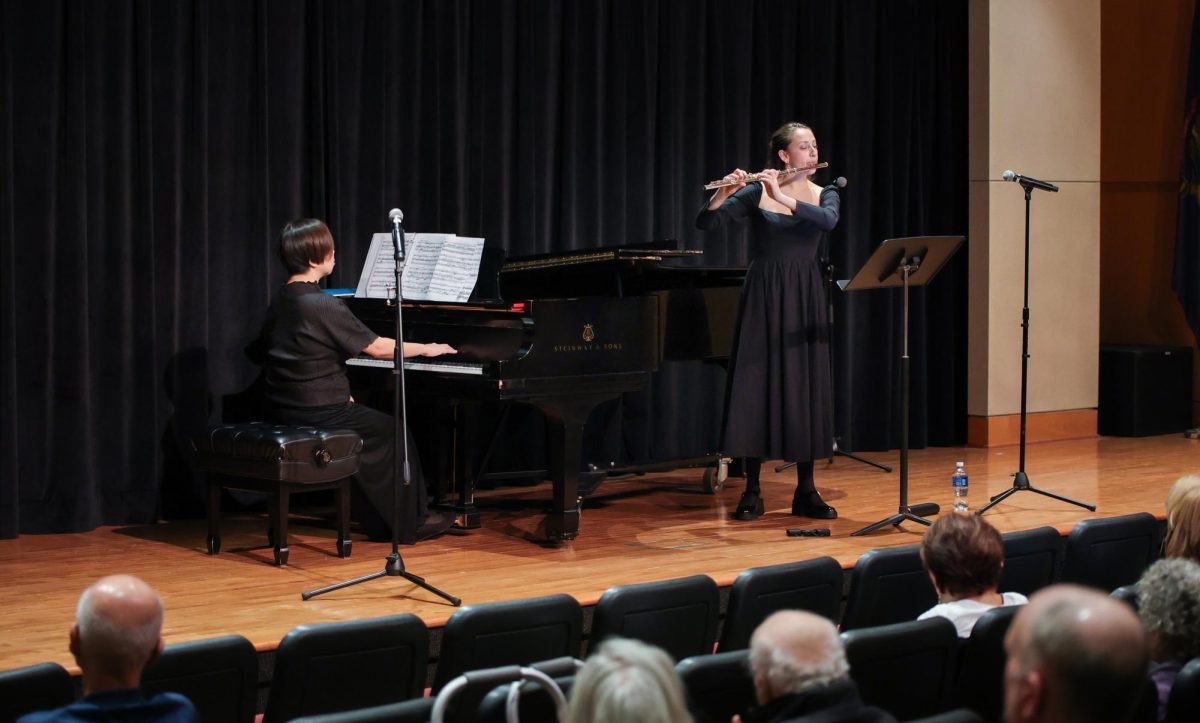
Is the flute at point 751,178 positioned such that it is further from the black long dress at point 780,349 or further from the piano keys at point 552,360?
the piano keys at point 552,360

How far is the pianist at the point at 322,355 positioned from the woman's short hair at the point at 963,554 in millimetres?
2433

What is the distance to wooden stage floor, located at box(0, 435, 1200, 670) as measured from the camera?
4336mm

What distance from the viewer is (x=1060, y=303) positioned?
869cm

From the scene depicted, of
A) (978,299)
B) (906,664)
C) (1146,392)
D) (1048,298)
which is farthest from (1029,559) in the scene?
(1146,392)

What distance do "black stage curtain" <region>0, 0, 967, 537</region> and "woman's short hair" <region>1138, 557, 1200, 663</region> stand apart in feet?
14.5

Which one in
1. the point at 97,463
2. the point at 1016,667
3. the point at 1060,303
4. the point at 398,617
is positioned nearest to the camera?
the point at 1016,667

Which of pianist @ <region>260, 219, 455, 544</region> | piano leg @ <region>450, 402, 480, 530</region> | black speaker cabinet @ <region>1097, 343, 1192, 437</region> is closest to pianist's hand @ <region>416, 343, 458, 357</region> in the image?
pianist @ <region>260, 219, 455, 544</region>

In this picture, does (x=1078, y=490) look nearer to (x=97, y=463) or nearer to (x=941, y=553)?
(x=941, y=553)

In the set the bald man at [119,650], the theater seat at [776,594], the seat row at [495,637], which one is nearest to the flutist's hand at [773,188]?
the seat row at [495,637]

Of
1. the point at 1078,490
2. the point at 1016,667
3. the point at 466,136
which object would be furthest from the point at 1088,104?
the point at 1016,667

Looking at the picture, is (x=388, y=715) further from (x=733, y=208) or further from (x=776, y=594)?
(x=733, y=208)

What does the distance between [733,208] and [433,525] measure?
69.6 inches

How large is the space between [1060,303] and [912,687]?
615 centimetres

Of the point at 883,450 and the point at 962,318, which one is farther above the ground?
the point at 962,318
